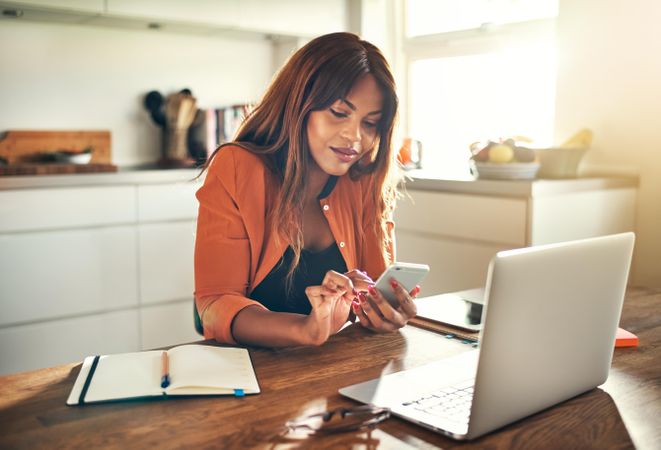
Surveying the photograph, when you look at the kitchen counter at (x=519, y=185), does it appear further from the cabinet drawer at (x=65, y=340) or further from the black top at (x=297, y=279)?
Answer: the cabinet drawer at (x=65, y=340)

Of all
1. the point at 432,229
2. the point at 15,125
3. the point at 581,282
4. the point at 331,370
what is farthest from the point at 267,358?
the point at 15,125

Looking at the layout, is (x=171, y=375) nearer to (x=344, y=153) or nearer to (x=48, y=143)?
(x=344, y=153)

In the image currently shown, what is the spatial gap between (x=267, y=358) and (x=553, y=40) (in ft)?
8.21

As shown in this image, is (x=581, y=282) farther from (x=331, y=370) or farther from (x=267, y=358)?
(x=267, y=358)

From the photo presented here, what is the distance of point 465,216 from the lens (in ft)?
9.40

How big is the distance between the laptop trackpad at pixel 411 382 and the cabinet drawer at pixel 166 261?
2170 mm

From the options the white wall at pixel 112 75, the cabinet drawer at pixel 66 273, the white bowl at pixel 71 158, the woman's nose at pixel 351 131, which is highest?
the white wall at pixel 112 75

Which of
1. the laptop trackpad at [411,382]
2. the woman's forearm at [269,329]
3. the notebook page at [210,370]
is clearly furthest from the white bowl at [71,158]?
the laptop trackpad at [411,382]

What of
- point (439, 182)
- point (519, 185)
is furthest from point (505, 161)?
point (439, 182)

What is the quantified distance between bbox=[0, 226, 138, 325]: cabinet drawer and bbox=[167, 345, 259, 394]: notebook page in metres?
1.86

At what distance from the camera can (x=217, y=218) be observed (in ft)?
5.21

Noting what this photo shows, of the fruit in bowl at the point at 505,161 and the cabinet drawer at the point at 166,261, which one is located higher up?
the fruit in bowl at the point at 505,161

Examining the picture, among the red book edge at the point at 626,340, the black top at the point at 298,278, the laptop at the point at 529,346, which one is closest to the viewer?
the laptop at the point at 529,346

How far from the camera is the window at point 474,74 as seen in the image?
10.9 ft
